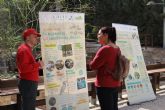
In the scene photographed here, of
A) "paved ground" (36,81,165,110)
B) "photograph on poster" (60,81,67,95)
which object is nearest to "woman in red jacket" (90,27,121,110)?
"photograph on poster" (60,81,67,95)

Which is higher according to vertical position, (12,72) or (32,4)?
(32,4)

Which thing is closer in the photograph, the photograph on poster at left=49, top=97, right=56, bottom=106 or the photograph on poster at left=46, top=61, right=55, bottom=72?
the photograph on poster at left=46, top=61, right=55, bottom=72

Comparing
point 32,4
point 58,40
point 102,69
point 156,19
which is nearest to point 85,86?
point 58,40

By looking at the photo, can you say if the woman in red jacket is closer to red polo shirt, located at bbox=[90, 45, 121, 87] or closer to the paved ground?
red polo shirt, located at bbox=[90, 45, 121, 87]

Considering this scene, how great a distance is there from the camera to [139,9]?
28.5 meters

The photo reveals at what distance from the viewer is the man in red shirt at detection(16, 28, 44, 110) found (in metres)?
5.48

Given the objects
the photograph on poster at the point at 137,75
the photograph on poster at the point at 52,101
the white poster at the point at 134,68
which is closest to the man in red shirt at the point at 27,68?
the photograph on poster at the point at 52,101

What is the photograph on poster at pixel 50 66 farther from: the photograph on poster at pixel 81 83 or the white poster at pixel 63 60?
the photograph on poster at pixel 81 83

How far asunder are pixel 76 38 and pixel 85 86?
34.9 inches

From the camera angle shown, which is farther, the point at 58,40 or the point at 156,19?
the point at 156,19

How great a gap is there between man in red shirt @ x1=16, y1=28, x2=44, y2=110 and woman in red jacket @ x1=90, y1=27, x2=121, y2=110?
2.69 feet

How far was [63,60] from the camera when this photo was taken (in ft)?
22.0

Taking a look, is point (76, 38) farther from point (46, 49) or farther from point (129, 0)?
point (129, 0)

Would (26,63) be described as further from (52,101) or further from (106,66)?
(52,101)
